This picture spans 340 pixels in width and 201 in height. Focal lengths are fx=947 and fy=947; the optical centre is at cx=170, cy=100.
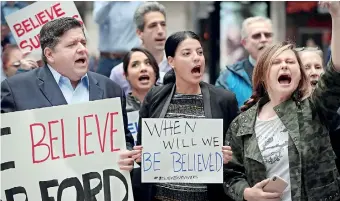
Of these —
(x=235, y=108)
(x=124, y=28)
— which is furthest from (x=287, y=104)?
(x=124, y=28)

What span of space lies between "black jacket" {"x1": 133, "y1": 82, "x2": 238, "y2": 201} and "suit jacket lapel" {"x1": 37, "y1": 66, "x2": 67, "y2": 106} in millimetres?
538

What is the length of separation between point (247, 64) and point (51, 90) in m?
2.48

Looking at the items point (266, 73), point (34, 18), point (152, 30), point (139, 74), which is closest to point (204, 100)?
point (266, 73)

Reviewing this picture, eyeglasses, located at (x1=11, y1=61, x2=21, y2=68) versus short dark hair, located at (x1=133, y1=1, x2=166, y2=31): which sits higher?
short dark hair, located at (x1=133, y1=1, x2=166, y2=31)

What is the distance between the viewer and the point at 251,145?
18.1 feet

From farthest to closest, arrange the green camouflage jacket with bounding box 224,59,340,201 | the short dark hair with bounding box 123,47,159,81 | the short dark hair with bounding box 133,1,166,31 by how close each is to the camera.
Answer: the short dark hair with bounding box 133,1,166,31, the short dark hair with bounding box 123,47,159,81, the green camouflage jacket with bounding box 224,59,340,201

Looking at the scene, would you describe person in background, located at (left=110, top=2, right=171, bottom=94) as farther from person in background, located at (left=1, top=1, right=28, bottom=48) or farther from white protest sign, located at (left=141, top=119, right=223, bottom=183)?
white protest sign, located at (left=141, top=119, right=223, bottom=183)

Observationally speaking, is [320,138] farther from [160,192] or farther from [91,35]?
[91,35]

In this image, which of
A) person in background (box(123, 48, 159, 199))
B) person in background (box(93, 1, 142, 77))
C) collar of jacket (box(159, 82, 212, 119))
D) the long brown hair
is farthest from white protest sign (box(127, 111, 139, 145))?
person in background (box(93, 1, 142, 77))

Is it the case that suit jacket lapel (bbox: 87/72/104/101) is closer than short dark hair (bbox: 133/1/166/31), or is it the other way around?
suit jacket lapel (bbox: 87/72/104/101)

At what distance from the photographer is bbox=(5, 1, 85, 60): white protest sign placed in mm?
7856

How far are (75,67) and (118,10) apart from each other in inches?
145

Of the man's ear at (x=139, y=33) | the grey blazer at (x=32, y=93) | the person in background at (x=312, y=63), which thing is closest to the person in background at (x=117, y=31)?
the man's ear at (x=139, y=33)

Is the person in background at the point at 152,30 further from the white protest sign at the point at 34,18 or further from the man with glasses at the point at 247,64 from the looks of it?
the white protest sign at the point at 34,18
